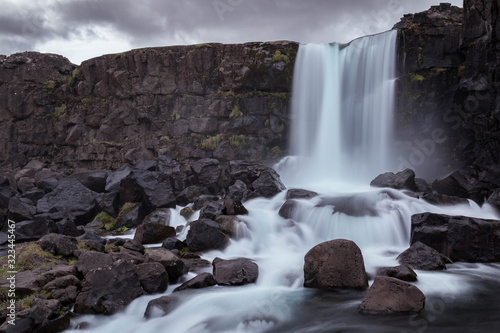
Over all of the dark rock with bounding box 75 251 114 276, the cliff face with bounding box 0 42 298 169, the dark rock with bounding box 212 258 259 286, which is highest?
the cliff face with bounding box 0 42 298 169

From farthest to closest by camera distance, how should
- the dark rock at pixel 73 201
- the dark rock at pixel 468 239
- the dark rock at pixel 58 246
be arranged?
the dark rock at pixel 73 201, the dark rock at pixel 468 239, the dark rock at pixel 58 246

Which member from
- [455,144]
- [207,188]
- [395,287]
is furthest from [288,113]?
[395,287]

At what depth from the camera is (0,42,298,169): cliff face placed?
23438 millimetres

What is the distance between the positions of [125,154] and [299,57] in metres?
12.8

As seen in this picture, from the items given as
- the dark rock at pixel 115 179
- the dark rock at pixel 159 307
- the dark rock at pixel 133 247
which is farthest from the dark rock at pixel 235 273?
the dark rock at pixel 115 179

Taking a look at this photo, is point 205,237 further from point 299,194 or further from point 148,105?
point 148,105

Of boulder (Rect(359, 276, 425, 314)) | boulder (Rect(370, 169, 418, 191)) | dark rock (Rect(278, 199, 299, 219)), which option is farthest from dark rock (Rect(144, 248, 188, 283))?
boulder (Rect(370, 169, 418, 191))

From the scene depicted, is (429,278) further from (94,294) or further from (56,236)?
(56,236)

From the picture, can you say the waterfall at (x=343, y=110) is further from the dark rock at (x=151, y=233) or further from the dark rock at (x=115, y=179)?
the dark rock at (x=151, y=233)

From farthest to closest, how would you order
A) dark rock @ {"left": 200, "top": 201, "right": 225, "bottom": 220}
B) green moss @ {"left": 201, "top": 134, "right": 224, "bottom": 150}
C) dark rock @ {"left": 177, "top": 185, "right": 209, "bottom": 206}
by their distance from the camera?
1. green moss @ {"left": 201, "top": 134, "right": 224, "bottom": 150}
2. dark rock @ {"left": 177, "top": 185, "right": 209, "bottom": 206}
3. dark rock @ {"left": 200, "top": 201, "right": 225, "bottom": 220}

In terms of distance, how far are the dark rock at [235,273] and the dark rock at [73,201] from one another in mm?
9483

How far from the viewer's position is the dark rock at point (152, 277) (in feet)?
26.0

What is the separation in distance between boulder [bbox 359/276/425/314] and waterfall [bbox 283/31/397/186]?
45.3 ft

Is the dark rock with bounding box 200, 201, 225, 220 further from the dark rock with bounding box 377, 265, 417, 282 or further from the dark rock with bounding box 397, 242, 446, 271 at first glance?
the dark rock with bounding box 377, 265, 417, 282
